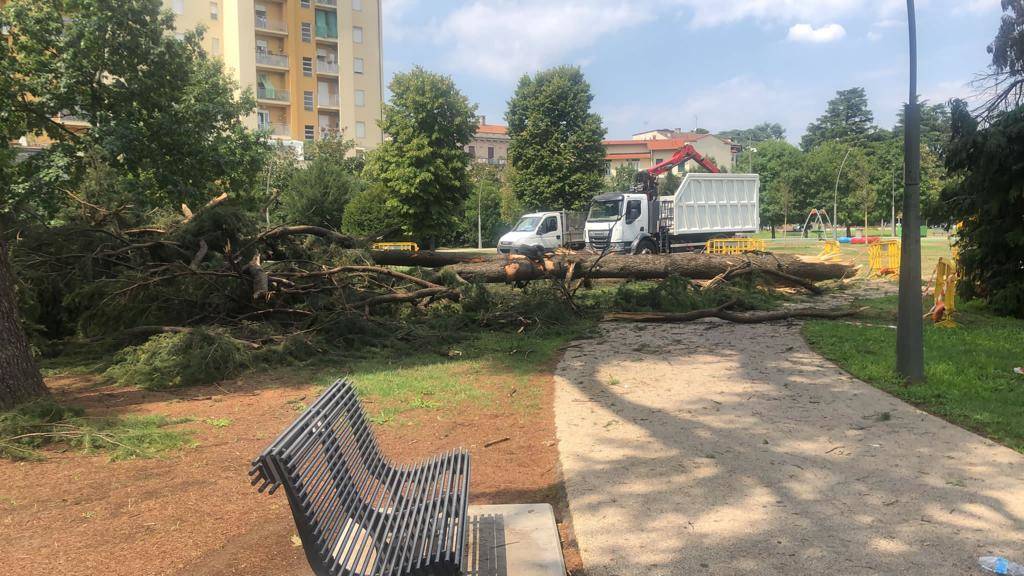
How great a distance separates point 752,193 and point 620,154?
68.5m

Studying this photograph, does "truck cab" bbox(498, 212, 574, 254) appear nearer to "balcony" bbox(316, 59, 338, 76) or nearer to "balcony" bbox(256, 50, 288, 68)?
"balcony" bbox(256, 50, 288, 68)

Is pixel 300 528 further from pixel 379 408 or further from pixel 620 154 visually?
pixel 620 154

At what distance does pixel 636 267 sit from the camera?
14.0 metres

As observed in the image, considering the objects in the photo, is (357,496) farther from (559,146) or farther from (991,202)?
(559,146)

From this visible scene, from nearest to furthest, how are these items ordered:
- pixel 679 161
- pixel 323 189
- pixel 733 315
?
pixel 733 315 → pixel 679 161 → pixel 323 189

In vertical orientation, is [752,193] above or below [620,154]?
below

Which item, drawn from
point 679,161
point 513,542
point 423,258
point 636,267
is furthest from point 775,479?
point 679,161

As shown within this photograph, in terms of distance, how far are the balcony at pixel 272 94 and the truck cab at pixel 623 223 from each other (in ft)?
129

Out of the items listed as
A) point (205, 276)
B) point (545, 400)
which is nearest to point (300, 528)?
point (545, 400)

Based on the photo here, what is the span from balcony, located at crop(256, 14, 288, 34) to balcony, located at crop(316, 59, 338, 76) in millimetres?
3650

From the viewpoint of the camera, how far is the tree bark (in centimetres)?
557

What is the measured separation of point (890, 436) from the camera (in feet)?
17.2

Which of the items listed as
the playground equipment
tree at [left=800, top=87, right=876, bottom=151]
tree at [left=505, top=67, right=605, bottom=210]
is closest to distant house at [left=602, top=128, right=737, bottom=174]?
tree at [left=800, top=87, right=876, bottom=151]

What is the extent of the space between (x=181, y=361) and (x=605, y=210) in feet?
64.8
